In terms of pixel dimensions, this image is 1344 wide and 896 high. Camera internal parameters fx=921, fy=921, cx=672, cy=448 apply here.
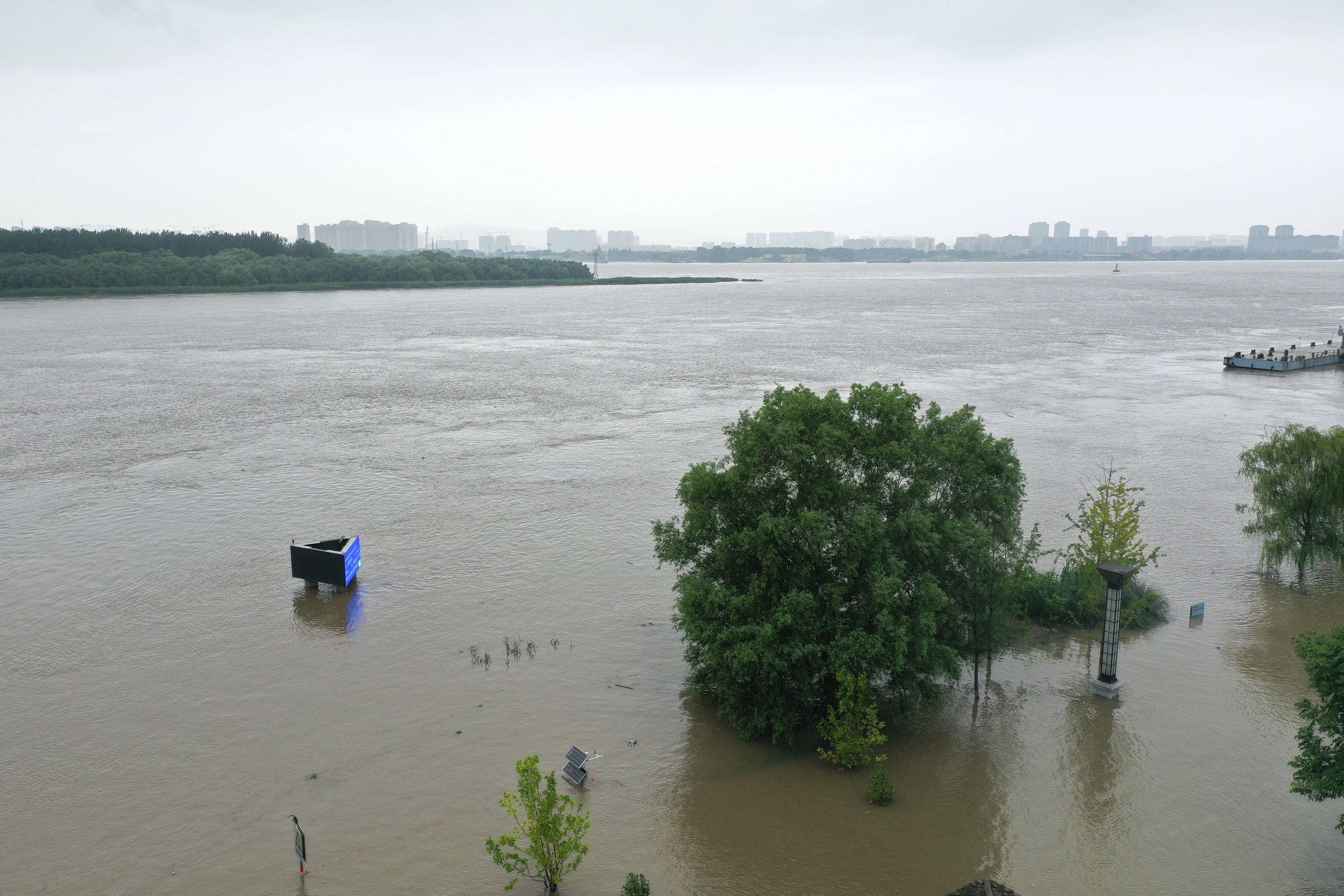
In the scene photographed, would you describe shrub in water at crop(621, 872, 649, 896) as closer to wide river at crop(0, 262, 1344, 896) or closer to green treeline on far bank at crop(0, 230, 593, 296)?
wide river at crop(0, 262, 1344, 896)

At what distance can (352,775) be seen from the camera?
58.7 ft

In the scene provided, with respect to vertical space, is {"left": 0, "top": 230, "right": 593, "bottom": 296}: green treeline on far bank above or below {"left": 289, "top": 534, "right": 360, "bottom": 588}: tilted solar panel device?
above

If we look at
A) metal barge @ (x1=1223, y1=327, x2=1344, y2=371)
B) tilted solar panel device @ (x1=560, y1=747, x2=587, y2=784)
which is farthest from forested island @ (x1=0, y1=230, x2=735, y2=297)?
tilted solar panel device @ (x1=560, y1=747, x2=587, y2=784)

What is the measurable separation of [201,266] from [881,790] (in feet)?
542

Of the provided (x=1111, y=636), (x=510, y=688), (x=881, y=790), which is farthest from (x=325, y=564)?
(x=1111, y=636)

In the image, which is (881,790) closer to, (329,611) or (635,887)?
(635,887)

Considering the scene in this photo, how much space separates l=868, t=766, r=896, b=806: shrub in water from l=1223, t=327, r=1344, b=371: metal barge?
68123mm

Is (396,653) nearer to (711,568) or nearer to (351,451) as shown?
(711,568)

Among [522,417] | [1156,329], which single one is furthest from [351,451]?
[1156,329]

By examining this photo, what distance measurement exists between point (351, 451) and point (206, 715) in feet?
83.3

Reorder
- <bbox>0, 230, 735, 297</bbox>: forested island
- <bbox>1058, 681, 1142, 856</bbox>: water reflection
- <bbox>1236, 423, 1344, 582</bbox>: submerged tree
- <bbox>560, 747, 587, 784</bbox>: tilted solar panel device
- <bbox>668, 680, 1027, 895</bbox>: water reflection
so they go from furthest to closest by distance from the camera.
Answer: <bbox>0, 230, 735, 297</bbox>: forested island < <bbox>1236, 423, 1344, 582</bbox>: submerged tree < <bbox>560, 747, 587, 784</bbox>: tilted solar panel device < <bbox>1058, 681, 1142, 856</bbox>: water reflection < <bbox>668, 680, 1027, 895</bbox>: water reflection

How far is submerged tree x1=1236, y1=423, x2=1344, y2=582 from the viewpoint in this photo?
26797mm

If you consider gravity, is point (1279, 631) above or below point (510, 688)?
above

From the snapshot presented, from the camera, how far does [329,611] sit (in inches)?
1025
